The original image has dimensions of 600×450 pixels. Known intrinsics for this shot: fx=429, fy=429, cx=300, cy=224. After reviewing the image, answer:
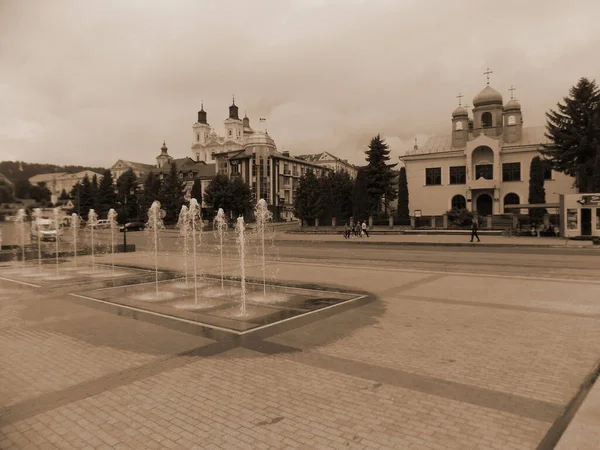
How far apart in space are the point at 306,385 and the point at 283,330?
270 centimetres

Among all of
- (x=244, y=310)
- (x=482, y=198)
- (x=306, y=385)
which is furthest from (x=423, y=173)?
(x=306, y=385)

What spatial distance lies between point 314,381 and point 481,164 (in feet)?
182

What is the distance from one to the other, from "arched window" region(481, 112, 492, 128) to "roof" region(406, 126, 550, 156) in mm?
4371

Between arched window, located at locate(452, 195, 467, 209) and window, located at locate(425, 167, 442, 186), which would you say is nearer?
arched window, located at locate(452, 195, 467, 209)

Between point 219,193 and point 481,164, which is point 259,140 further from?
point 481,164

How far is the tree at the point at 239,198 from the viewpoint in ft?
209

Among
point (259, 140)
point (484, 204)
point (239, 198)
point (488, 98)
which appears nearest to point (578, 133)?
point (484, 204)

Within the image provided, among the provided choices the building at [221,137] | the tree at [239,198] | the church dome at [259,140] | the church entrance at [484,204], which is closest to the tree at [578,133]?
the church entrance at [484,204]

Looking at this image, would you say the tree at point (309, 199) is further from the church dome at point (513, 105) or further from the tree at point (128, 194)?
the tree at point (128, 194)

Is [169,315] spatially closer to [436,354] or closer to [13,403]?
[13,403]

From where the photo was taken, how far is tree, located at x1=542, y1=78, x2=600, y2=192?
140 ft

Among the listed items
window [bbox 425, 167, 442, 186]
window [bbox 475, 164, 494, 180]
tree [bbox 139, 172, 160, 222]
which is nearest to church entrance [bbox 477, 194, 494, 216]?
window [bbox 475, 164, 494, 180]

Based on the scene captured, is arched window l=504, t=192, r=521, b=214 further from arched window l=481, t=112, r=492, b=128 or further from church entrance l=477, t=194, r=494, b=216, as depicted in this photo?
arched window l=481, t=112, r=492, b=128

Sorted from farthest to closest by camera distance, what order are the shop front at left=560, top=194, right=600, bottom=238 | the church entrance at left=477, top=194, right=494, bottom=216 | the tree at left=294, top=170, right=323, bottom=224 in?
the tree at left=294, top=170, right=323, bottom=224 < the church entrance at left=477, top=194, right=494, bottom=216 < the shop front at left=560, top=194, right=600, bottom=238
